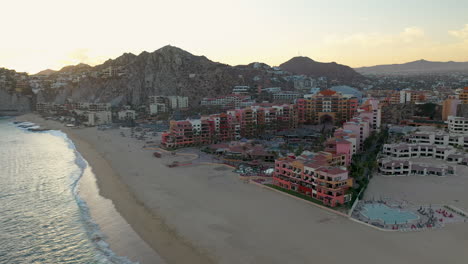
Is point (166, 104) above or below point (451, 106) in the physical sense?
below

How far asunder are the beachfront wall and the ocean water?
49.6 ft

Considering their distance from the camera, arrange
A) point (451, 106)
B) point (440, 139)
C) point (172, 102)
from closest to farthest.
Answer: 1. point (440, 139)
2. point (451, 106)
3. point (172, 102)

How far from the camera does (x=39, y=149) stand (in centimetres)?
5459

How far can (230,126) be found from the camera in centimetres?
5659

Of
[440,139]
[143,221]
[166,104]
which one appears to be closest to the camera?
[143,221]

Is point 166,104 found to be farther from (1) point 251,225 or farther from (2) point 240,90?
(1) point 251,225

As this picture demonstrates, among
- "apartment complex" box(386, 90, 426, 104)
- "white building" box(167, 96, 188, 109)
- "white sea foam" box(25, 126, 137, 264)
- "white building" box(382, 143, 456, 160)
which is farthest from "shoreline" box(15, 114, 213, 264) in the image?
"apartment complex" box(386, 90, 426, 104)

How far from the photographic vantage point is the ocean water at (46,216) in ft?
66.8

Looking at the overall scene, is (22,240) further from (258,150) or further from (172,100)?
(172,100)

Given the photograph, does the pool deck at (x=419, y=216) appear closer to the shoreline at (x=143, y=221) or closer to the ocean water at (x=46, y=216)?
the shoreline at (x=143, y=221)

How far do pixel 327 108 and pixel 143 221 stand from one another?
52655mm

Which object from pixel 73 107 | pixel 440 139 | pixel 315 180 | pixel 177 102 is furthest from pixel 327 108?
pixel 73 107

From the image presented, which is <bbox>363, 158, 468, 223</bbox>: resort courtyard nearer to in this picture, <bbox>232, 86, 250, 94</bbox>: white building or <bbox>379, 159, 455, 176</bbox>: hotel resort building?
<bbox>379, 159, 455, 176</bbox>: hotel resort building

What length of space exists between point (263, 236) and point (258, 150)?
22194 mm
